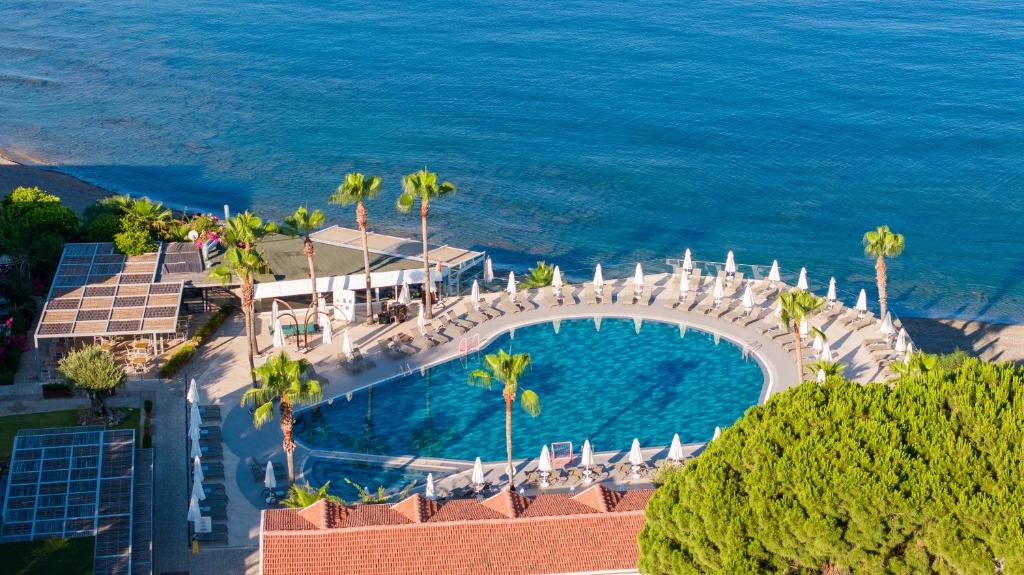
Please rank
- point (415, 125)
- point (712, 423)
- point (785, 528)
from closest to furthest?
point (785, 528) < point (712, 423) < point (415, 125)

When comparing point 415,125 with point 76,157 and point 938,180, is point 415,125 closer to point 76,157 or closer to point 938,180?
point 76,157

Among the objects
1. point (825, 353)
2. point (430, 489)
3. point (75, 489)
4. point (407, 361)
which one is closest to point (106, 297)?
point (407, 361)

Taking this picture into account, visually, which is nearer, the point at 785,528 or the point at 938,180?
the point at 785,528

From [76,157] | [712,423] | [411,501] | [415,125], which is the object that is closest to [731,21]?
[415,125]

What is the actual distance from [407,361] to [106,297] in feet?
45.1

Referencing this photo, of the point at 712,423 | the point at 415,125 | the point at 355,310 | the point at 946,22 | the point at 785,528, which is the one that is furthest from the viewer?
the point at 946,22

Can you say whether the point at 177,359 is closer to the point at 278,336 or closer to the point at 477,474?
the point at 278,336

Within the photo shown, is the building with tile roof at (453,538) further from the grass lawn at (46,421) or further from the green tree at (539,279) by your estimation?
the green tree at (539,279)

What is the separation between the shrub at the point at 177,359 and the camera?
52062 mm

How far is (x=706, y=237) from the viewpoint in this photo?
81.6 m

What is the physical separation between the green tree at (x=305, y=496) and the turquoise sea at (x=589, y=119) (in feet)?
113

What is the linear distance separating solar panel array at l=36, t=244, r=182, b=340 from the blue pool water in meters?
8.88

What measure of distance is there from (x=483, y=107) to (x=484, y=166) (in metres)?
15.8

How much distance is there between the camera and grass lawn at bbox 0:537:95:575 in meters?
36.6
